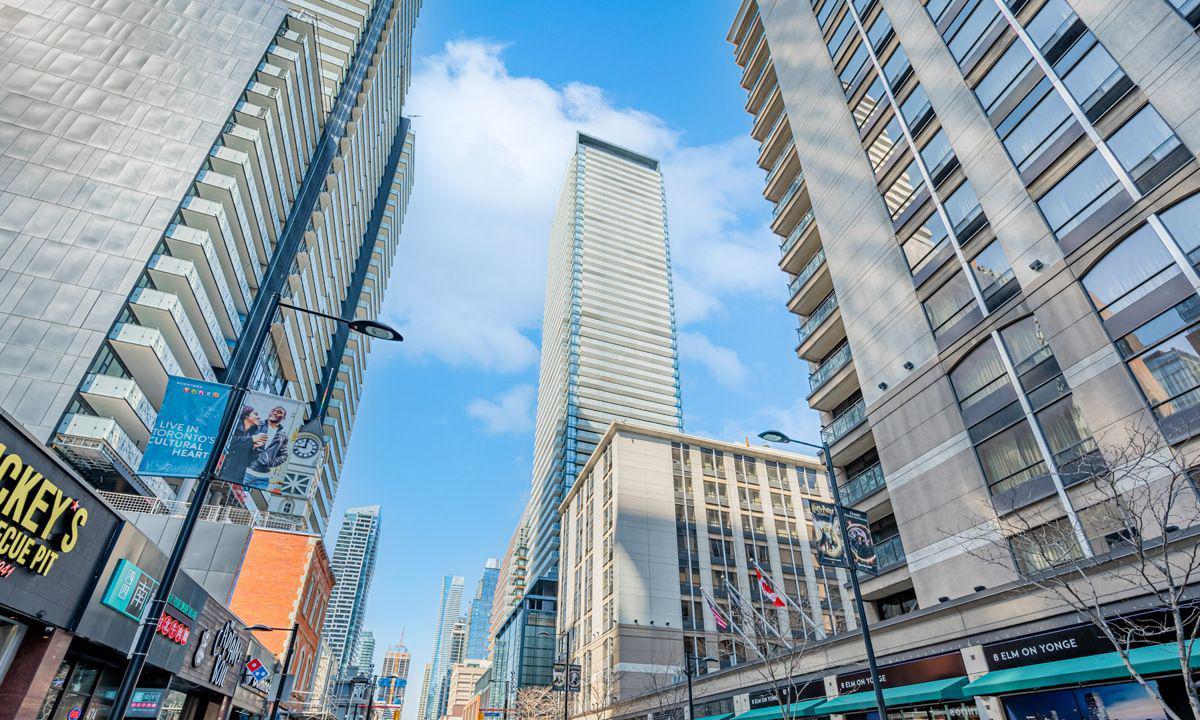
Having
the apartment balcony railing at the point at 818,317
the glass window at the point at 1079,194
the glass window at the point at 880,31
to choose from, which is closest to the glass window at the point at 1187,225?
the glass window at the point at 1079,194

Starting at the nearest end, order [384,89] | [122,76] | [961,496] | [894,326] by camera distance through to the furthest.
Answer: [961,496] → [894,326] → [122,76] → [384,89]

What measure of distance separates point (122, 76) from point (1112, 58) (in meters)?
56.6

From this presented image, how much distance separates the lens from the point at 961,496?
22.0m

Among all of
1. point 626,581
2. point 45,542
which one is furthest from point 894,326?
point 626,581

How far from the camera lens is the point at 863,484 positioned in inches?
1148

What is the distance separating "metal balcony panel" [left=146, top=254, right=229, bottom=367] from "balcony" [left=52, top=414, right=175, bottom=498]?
8925 mm

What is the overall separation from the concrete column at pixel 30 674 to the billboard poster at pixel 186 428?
17.8 feet

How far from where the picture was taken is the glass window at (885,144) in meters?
29.9

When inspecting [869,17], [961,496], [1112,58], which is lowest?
[961,496]

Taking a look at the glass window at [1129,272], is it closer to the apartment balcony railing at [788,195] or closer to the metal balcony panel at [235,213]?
the apartment balcony railing at [788,195]

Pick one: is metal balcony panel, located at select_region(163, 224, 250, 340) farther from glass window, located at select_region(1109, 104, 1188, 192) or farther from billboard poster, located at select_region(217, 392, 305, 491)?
glass window, located at select_region(1109, 104, 1188, 192)

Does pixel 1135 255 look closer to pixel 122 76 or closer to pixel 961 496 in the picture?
pixel 961 496

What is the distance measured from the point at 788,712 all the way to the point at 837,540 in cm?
1344

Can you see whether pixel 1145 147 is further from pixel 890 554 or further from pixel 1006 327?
pixel 890 554
